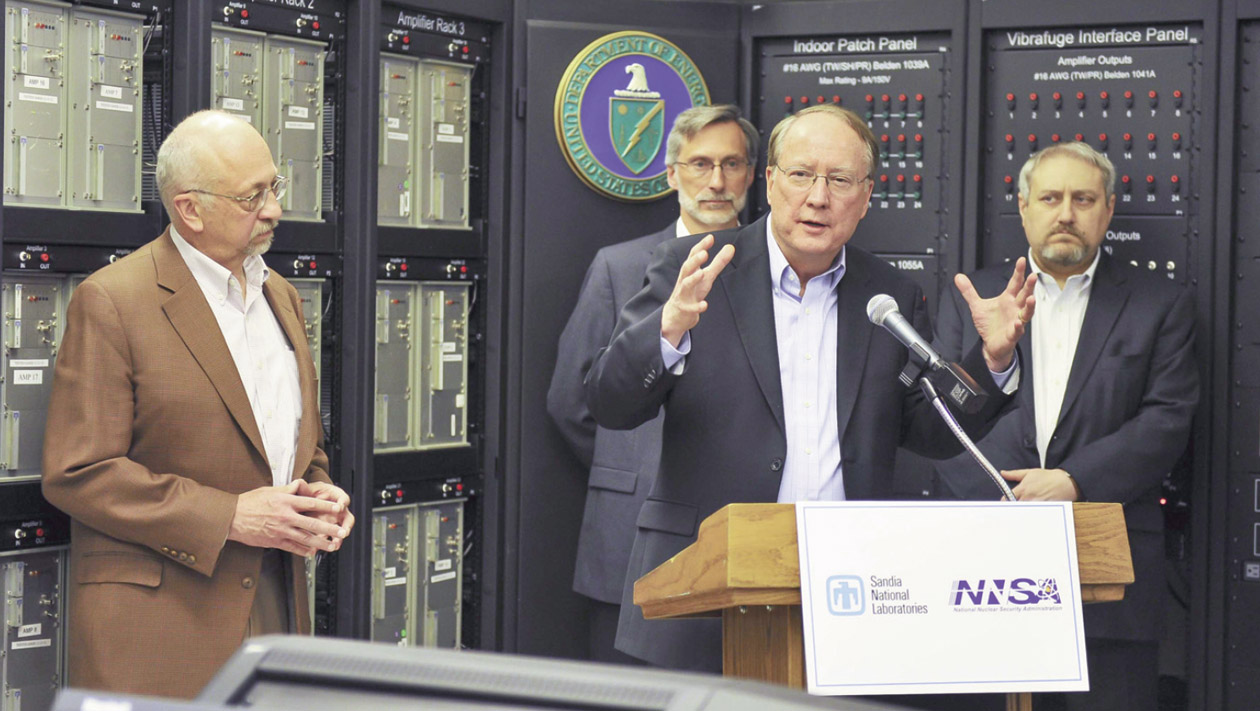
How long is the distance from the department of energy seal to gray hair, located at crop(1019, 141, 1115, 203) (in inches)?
43.1

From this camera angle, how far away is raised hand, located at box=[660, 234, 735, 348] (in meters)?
2.38

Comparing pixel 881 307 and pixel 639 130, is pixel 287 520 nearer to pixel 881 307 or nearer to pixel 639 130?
pixel 881 307

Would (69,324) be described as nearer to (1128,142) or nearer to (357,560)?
(357,560)

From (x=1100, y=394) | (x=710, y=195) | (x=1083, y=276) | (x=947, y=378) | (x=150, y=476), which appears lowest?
(x=150, y=476)

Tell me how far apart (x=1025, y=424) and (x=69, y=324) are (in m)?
2.61

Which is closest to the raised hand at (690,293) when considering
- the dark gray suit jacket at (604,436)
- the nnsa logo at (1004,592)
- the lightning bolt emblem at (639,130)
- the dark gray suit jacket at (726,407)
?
the dark gray suit jacket at (726,407)

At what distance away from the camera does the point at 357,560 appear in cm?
398

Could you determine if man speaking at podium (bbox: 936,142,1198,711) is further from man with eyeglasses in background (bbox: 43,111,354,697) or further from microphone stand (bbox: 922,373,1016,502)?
man with eyeglasses in background (bbox: 43,111,354,697)

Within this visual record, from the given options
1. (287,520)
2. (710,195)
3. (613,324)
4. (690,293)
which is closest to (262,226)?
(287,520)

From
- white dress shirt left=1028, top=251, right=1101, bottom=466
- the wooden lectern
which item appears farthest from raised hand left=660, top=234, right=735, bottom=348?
white dress shirt left=1028, top=251, right=1101, bottom=466

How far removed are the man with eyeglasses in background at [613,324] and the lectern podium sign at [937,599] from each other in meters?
1.88

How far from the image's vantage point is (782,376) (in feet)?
8.97

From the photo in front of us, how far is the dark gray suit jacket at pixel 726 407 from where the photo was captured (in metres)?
2.66

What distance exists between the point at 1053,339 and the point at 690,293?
6.65ft
